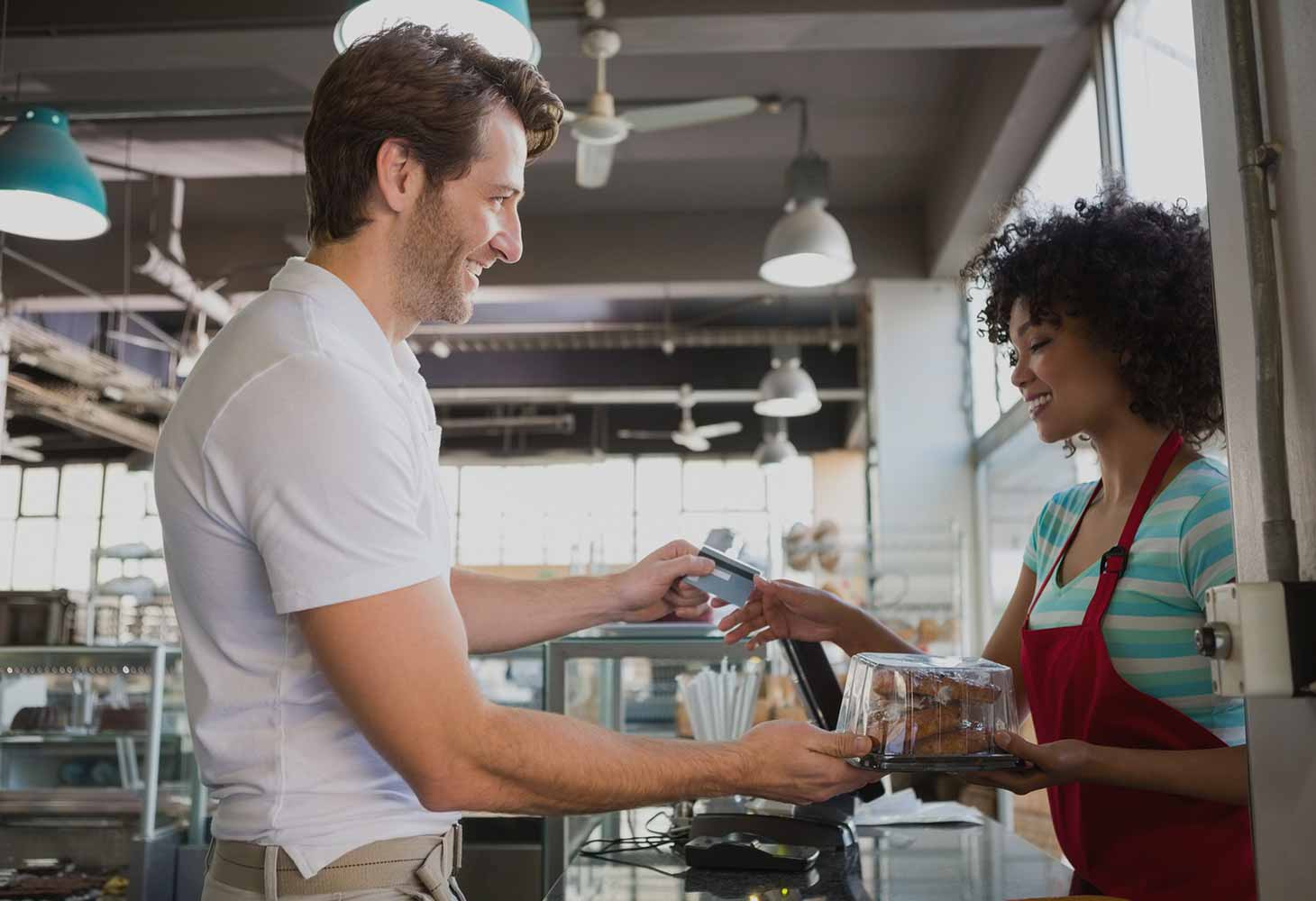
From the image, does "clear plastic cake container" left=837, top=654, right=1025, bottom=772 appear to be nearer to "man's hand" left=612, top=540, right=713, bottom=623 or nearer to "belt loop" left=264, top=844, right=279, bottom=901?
"man's hand" left=612, top=540, right=713, bottom=623

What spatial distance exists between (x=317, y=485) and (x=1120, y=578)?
1027mm

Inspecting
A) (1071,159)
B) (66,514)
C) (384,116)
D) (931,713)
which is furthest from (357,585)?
(66,514)

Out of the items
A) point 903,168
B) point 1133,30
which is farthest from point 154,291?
point 1133,30

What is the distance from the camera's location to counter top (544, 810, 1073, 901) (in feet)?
4.70

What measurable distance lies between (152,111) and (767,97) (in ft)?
9.50

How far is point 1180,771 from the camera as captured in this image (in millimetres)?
1341

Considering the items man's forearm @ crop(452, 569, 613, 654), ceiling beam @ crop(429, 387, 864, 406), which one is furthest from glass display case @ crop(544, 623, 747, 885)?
ceiling beam @ crop(429, 387, 864, 406)

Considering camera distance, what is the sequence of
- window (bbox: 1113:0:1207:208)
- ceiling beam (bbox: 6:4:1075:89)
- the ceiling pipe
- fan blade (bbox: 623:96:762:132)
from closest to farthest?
window (bbox: 1113:0:1207:208), fan blade (bbox: 623:96:762:132), ceiling beam (bbox: 6:4:1075:89), the ceiling pipe

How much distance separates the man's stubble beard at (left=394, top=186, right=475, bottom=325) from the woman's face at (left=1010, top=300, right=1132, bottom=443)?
869mm

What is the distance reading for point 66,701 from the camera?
3930mm

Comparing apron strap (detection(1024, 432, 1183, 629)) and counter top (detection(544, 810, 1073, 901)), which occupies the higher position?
apron strap (detection(1024, 432, 1183, 629))

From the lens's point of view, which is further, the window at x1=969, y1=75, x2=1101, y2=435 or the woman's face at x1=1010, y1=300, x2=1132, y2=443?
the window at x1=969, y1=75, x2=1101, y2=435

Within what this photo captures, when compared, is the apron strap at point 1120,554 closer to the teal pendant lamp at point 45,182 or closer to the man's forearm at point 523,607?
the man's forearm at point 523,607

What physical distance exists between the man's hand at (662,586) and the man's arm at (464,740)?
2.11 ft
